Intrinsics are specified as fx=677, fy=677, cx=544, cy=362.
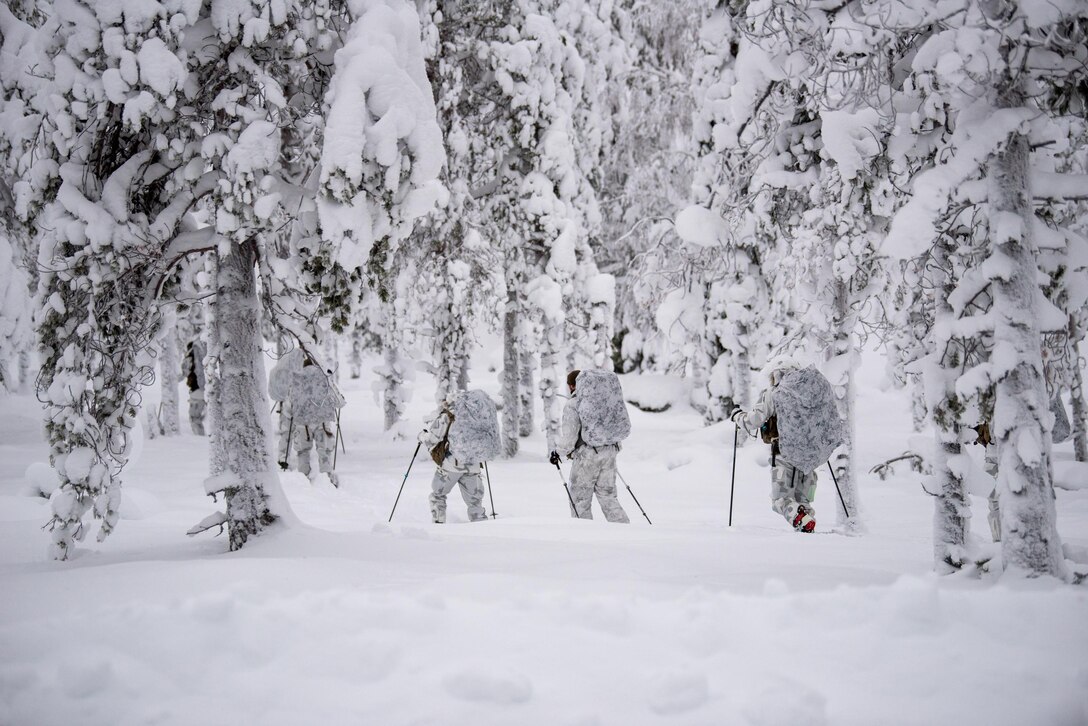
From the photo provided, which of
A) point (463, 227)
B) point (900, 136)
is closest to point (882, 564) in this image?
point (900, 136)

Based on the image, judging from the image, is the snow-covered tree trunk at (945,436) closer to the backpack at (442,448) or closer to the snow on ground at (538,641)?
the snow on ground at (538,641)

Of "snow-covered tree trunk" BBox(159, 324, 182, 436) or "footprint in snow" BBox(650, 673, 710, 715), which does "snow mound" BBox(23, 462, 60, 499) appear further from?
"snow-covered tree trunk" BBox(159, 324, 182, 436)

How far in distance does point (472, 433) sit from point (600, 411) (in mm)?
1603

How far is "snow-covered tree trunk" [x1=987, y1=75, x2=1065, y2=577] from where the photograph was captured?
384 centimetres

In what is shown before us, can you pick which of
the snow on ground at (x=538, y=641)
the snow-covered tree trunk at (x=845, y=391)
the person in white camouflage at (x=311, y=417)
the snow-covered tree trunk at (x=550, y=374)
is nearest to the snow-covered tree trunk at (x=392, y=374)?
the snow-covered tree trunk at (x=550, y=374)

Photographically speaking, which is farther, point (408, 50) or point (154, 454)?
point (154, 454)

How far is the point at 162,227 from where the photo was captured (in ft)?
17.9

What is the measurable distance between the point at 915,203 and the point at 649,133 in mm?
14963

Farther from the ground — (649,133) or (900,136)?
(649,133)

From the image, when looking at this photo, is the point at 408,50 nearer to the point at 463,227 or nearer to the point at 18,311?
the point at 463,227

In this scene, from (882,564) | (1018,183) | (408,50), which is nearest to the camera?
(1018,183)

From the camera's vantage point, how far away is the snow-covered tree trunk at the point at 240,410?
18.5ft

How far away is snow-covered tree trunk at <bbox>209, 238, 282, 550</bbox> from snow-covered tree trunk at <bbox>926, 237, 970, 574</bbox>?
5.09 m

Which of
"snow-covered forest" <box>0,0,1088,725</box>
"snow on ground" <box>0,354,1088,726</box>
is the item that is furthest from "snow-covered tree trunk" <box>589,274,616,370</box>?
"snow on ground" <box>0,354,1088,726</box>
